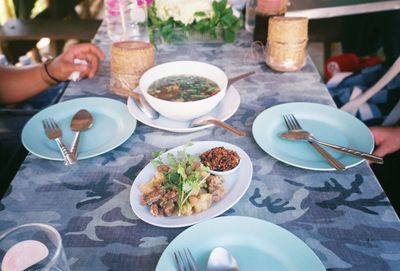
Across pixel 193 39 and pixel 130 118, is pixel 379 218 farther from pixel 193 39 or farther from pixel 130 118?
pixel 193 39

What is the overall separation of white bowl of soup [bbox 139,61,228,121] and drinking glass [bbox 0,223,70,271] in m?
0.50

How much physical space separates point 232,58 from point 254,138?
635mm

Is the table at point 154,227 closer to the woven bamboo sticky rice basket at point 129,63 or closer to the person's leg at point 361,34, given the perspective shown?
the woven bamboo sticky rice basket at point 129,63

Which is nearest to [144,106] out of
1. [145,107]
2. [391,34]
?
[145,107]

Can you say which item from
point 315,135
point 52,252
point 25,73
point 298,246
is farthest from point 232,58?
point 52,252

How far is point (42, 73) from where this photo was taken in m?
1.47

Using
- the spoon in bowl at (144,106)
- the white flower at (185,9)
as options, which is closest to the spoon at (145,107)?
the spoon in bowl at (144,106)

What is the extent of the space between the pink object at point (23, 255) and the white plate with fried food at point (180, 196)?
0.68 ft

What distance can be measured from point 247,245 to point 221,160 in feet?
Answer: 0.74

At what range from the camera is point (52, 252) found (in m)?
0.54

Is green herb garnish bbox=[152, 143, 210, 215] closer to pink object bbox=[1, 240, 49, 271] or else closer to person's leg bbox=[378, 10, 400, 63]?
pink object bbox=[1, 240, 49, 271]

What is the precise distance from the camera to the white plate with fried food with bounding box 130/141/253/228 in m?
0.74

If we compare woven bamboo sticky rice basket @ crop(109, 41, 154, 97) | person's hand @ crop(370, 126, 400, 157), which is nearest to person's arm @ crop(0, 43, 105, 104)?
woven bamboo sticky rice basket @ crop(109, 41, 154, 97)

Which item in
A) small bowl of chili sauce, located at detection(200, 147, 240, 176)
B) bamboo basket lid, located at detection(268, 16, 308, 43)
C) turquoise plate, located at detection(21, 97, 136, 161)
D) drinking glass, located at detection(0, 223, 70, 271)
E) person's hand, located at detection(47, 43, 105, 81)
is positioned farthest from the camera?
person's hand, located at detection(47, 43, 105, 81)
